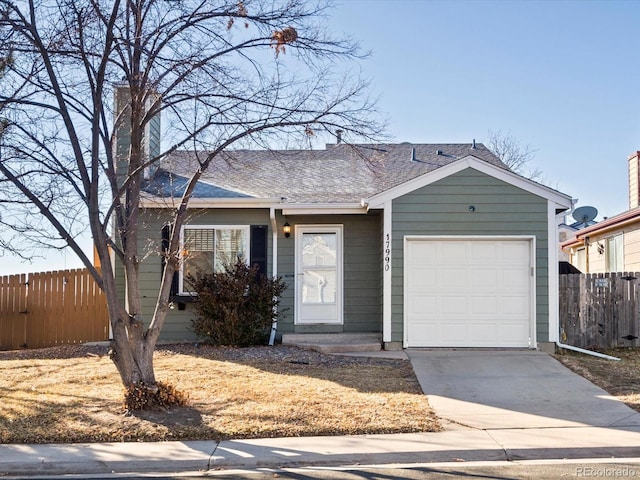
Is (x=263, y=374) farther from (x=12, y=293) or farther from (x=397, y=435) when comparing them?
(x=12, y=293)

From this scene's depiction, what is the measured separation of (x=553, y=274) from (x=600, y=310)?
6.40 ft

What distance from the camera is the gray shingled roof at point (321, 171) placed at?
13133mm

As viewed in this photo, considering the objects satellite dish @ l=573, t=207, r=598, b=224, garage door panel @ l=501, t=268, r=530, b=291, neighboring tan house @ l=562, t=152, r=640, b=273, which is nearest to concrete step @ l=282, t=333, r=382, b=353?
garage door panel @ l=501, t=268, r=530, b=291

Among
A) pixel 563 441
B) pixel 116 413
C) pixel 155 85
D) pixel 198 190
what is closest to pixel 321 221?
pixel 198 190

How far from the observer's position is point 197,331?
12047 mm

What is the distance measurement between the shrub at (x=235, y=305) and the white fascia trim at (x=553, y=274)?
4.94m

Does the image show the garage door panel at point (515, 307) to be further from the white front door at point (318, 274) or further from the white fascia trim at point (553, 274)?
the white front door at point (318, 274)

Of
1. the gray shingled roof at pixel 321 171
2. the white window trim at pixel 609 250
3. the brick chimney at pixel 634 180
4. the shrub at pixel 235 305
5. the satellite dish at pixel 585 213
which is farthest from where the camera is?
the satellite dish at pixel 585 213

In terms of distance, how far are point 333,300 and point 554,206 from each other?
455 centimetres

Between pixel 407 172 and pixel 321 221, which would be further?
pixel 407 172

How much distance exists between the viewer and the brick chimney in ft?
58.4

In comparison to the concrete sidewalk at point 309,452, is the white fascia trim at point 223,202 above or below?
above

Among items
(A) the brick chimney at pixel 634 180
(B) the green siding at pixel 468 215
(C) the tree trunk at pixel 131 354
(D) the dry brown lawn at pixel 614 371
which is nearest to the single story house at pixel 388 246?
(B) the green siding at pixel 468 215

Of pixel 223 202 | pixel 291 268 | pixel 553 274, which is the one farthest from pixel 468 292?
pixel 223 202
